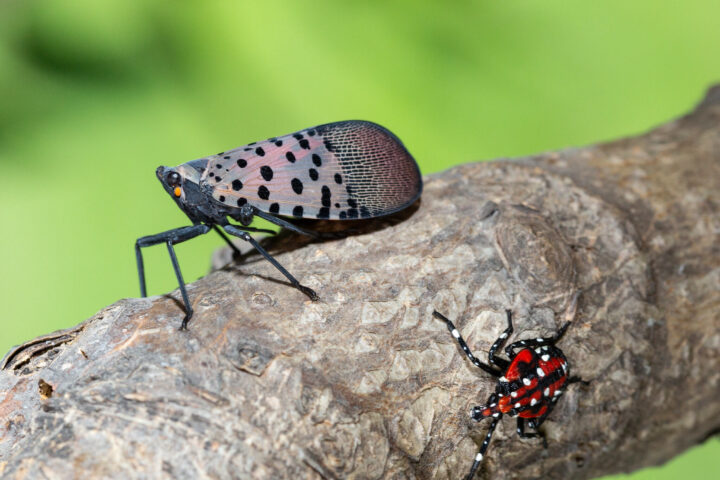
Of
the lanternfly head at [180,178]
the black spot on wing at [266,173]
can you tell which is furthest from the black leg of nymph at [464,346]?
the lanternfly head at [180,178]

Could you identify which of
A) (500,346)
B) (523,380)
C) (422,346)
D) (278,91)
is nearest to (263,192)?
(422,346)

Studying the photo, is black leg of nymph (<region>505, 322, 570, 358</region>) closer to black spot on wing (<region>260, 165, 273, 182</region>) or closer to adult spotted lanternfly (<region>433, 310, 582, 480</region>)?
adult spotted lanternfly (<region>433, 310, 582, 480</region>)

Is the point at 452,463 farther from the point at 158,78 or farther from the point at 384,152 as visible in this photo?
the point at 158,78

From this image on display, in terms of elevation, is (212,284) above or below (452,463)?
above

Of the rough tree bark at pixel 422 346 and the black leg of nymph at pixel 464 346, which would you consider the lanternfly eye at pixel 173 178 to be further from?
the black leg of nymph at pixel 464 346

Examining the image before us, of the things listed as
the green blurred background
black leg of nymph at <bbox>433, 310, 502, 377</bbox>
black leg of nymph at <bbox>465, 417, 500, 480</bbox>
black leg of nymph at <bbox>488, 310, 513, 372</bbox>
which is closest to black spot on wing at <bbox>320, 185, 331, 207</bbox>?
black leg of nymph at <bbox>433, 310, 502, 377</bbox>

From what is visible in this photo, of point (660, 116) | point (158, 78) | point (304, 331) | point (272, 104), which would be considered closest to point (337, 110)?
point (272, 104)
